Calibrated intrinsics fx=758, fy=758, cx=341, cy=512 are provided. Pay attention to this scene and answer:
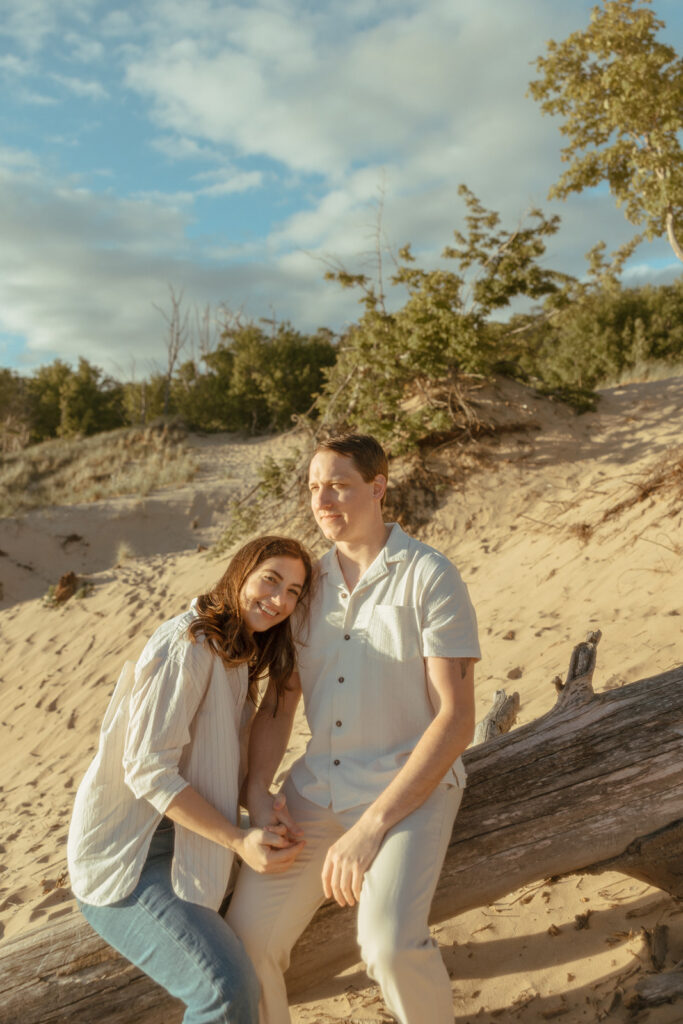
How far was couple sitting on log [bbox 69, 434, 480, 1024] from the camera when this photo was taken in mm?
2041

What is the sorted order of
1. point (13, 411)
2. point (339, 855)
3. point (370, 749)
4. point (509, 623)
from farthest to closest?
point (13, 411) → point (509, 623) → point (370, 749) → point (339, 855)

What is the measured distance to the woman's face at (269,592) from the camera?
2.44 meters

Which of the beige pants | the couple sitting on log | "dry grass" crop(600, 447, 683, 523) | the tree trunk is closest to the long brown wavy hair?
the couple sitting on log

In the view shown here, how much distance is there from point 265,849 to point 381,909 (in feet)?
1.20

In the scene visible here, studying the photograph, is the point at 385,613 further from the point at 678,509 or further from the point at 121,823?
the point at 678,509

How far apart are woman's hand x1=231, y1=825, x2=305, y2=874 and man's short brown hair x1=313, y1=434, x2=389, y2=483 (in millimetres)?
1147

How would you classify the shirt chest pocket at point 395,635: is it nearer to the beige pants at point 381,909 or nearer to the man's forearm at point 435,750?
the man's forearm at point 435,750

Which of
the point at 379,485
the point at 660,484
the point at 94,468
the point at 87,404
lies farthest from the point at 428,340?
the point at 87,404

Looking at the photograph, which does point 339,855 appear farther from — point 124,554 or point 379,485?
point 124,554

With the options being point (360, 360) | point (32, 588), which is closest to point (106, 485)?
point (32, 588)

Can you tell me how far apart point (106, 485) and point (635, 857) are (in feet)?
49.8

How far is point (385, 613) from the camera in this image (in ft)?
7.84

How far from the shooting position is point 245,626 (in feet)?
8.00

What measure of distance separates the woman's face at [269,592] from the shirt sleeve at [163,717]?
0.65ft
